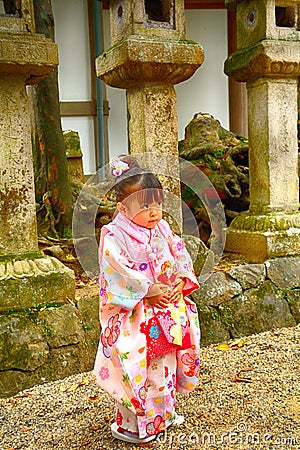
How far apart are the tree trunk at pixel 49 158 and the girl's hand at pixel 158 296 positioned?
7.10 feet

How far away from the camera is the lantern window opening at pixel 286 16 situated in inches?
160

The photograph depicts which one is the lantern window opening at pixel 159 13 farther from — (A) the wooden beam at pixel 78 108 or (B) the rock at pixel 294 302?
(A) the wooden beam at pixel 78 108

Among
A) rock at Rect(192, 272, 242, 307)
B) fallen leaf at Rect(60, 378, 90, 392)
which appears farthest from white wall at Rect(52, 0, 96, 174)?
fallen leaf at Rect(60, 378, 90, 392)

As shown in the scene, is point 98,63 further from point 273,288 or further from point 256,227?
point 273,288

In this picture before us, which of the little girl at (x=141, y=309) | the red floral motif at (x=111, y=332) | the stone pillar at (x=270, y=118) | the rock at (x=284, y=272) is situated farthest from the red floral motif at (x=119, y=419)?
the stone pillar at (x=270, y=118)

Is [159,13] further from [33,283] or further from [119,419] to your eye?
[119,419]

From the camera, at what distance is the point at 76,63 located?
311 inches

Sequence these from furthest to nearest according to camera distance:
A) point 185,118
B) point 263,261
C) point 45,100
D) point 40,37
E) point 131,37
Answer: point 185,118, point 45,100, point 263,261, point 131,37, point 40,37

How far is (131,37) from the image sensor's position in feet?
10.9

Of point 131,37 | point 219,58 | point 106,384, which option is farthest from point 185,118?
point 106,384

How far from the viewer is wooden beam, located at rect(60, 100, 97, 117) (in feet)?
25.4

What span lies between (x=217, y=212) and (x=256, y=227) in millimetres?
A: 952

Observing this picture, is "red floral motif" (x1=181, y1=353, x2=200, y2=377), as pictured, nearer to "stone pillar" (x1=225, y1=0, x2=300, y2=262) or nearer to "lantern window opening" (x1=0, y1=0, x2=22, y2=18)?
"stone pillar" (x1=225, y1=0, x2=300, y2=262)

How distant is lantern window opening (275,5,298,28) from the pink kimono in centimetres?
242
